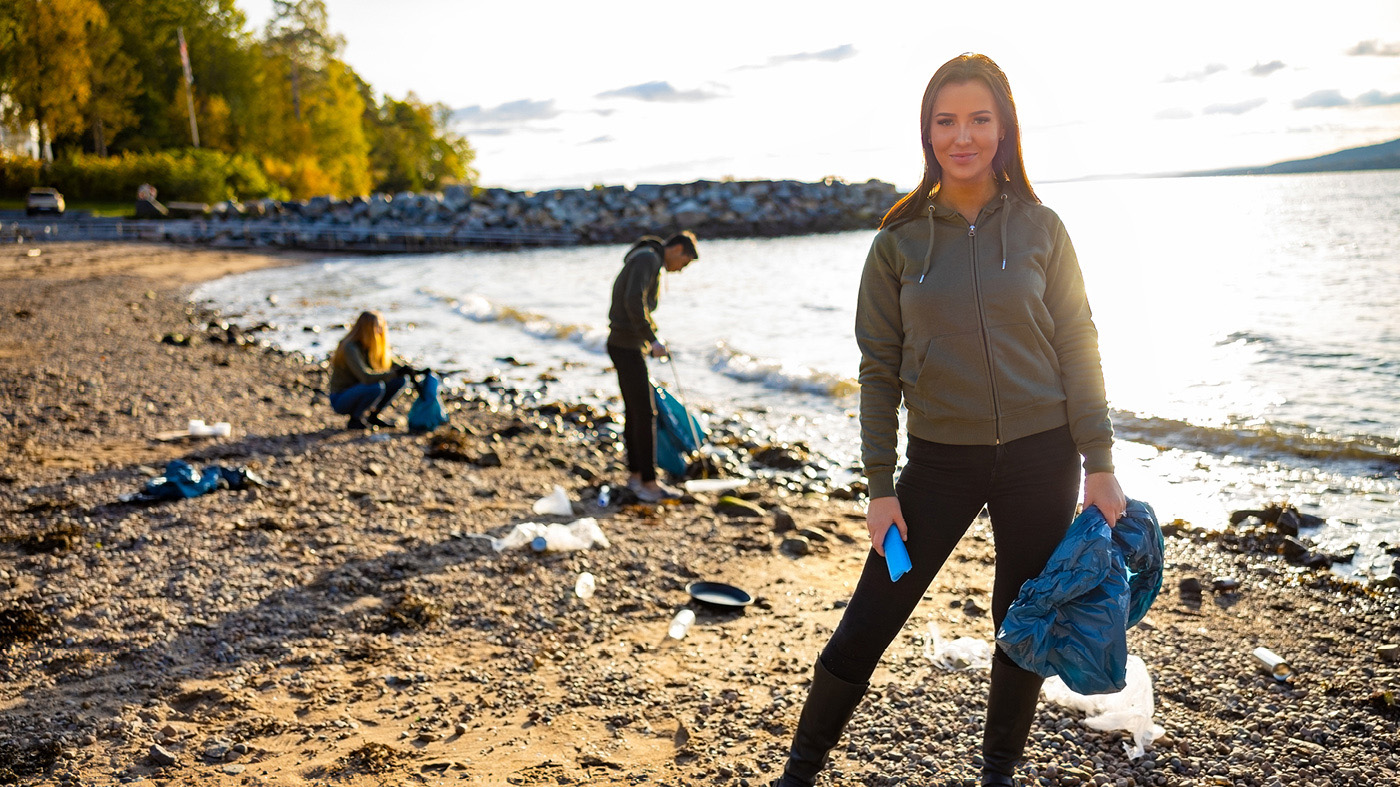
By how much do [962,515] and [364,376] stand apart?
25.3 ft

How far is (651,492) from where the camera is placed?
7.19m

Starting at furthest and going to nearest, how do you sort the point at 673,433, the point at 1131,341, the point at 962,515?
the point at 1131,341 → the point at 673,433 → the point at 962,515

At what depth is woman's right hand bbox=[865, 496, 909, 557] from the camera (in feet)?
8.32

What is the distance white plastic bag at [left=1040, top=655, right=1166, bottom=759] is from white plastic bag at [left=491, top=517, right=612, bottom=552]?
3.06m

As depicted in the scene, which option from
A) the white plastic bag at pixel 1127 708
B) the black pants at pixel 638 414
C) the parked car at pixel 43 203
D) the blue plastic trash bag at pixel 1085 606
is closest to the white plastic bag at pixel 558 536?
the black pants at pixel 638 414

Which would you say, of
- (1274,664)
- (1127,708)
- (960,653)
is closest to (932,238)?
(1127,708)

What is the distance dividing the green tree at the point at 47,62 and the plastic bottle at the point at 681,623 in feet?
177

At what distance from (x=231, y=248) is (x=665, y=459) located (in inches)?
1399

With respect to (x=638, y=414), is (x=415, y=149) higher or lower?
higher

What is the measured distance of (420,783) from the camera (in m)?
3.32

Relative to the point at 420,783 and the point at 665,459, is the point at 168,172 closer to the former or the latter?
the point at 665,459

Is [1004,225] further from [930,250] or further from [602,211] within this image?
[602,211]

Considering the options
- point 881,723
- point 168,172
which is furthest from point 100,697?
point 168,172

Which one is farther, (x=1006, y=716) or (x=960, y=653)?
(x=960, y=653)
